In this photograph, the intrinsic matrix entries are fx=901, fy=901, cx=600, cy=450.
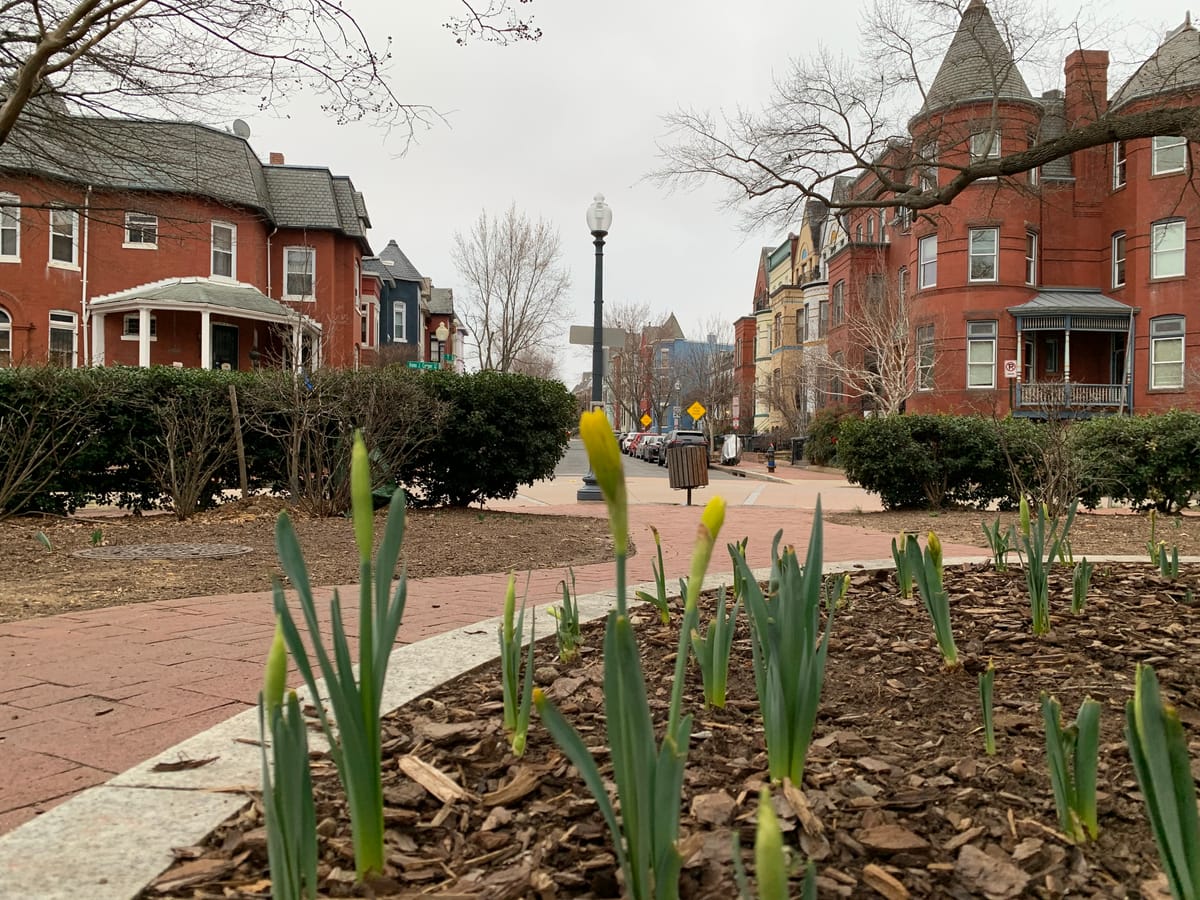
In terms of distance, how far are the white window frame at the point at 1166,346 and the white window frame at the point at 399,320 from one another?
3594 cm

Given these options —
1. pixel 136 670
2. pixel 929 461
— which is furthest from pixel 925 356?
pixel 136 670

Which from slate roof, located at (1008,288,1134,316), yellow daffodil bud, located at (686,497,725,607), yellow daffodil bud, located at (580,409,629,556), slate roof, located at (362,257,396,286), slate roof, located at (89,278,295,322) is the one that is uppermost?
slate roof, located at (362,257,396,286)

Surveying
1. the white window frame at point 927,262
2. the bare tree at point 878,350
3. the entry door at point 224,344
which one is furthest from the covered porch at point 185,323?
the white window frame at point 927,262

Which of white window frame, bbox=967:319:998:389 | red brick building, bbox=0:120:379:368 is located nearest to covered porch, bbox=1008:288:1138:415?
white window frame, bbox=967:319:998:389

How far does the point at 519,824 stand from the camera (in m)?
1.82

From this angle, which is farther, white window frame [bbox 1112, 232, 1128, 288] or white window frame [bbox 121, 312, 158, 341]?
white window frame [bbox 1112, 232, 1128, 288]

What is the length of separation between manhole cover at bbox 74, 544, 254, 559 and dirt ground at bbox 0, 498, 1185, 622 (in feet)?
0.40

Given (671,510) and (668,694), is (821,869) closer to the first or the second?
(668,694)

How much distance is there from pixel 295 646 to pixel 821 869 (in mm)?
1005

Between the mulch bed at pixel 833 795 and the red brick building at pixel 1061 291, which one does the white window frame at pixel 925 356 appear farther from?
the mulch bed at pixel 833 795

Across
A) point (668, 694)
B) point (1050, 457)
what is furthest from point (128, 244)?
point (668, 694)

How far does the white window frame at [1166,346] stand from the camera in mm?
28570

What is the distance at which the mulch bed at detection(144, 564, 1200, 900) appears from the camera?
5.21ft

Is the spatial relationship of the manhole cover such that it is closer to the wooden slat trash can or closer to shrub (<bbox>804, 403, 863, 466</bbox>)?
the wooden slat trash can
